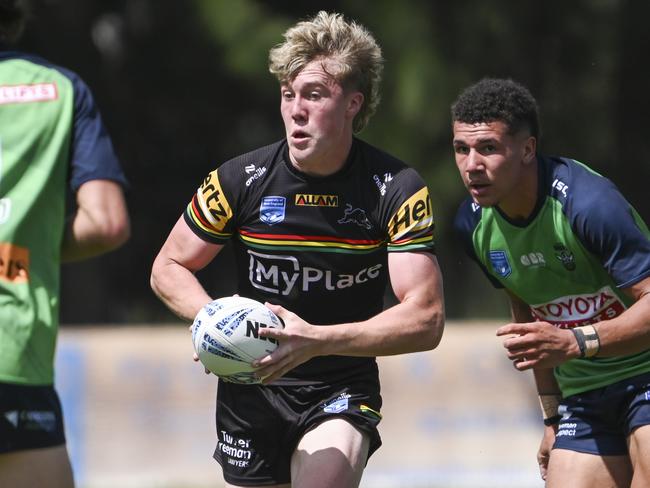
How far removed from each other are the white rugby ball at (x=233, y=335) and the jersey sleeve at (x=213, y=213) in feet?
1.76

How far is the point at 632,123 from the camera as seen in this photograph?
1259 centimetres

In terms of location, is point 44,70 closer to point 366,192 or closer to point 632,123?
point 366,192

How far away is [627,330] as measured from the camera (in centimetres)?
455

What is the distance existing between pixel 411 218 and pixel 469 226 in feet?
2.28

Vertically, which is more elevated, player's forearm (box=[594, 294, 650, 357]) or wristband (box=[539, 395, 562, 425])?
player's forearm (box=[594, 294, 650, 357])

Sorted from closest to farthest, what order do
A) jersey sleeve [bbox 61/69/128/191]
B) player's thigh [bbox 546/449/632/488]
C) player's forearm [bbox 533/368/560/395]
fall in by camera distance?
jersey sleeve [bbox 61/69/128/191] < player's thigh [bbox 546/449/632/488] < player's forearm [bbox 533/368/560/395]

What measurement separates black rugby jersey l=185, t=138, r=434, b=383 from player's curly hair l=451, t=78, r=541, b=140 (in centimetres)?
40

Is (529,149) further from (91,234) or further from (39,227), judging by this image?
(39,227)

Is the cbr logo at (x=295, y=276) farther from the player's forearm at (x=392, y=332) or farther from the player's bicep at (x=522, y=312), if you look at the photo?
the player's bicep at (x=522, y=312)

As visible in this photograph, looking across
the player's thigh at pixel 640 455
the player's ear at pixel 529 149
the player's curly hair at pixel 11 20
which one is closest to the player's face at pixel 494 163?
the player's ear at pixel 529 149

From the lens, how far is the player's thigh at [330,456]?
14.5 feet

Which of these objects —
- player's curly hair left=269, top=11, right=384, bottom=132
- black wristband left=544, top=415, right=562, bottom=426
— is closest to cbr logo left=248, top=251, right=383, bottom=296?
player's curly hair left=269, top=11, right=384, bottom=132

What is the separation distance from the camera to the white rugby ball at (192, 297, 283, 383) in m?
4.16

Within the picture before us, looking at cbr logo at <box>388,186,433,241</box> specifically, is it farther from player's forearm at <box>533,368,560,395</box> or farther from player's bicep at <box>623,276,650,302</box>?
player's forearm at <box>533,368,560,395</box>
